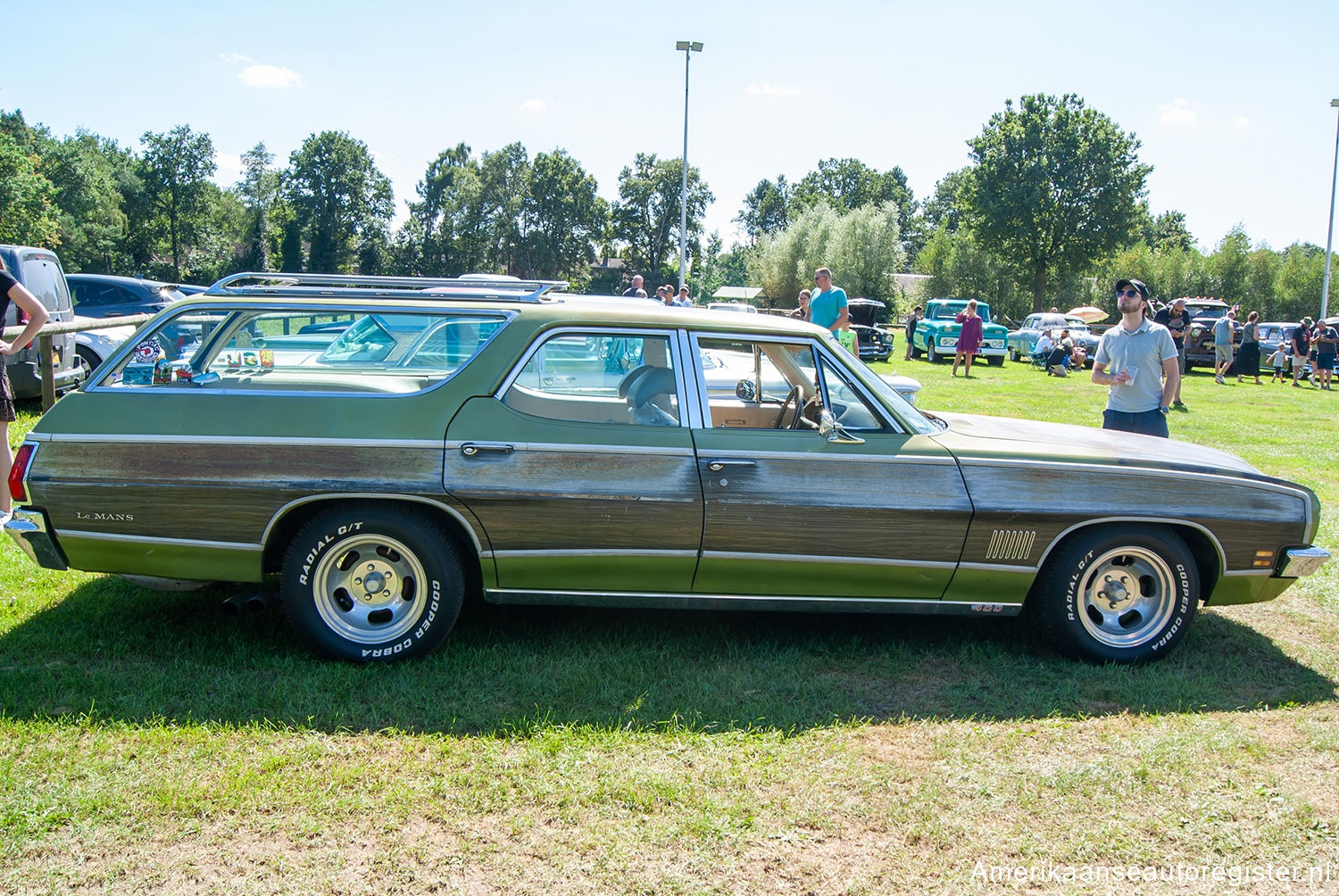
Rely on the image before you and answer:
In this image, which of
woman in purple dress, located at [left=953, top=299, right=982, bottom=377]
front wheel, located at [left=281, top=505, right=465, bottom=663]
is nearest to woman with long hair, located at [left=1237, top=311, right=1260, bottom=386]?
woman in purple dress, located at [left=953, top=299, right=982, bottom=377]

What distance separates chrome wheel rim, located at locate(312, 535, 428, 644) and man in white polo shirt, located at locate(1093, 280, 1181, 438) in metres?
4.46

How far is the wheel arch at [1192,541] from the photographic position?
4.12 meters

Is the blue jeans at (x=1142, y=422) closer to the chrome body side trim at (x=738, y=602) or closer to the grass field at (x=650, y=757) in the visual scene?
the grass field at (x=650, y=757)

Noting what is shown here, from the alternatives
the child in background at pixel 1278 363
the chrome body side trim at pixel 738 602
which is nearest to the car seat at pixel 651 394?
the chrome body side trim at pixel 738 602

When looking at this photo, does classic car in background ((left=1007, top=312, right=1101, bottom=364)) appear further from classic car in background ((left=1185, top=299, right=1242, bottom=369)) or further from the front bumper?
the front bumper

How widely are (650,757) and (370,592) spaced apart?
1.48 m

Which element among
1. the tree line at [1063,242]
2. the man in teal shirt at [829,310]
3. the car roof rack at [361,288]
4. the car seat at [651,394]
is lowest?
the car seat at [651,394]

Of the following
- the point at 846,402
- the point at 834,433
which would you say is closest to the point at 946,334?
the point at 846,402

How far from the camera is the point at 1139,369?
19.9 ft

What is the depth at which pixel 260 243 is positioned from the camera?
9312 cm

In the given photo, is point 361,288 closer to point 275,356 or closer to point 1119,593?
point 275,356

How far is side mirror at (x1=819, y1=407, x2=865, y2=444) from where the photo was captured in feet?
13.4

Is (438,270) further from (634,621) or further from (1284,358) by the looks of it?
(634,621)

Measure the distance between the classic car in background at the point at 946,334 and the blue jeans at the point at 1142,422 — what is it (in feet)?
65.5
